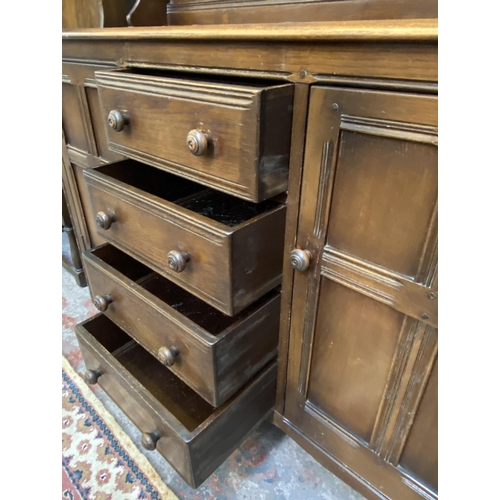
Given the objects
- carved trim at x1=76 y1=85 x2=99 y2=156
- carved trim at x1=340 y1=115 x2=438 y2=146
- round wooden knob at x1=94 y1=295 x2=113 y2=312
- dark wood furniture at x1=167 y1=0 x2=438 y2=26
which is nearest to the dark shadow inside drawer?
round wooden knob at x1=94 y1=295 x2=113 y2=312

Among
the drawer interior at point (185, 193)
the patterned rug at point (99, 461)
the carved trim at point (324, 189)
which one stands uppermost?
the carved trim at point (324, 189)

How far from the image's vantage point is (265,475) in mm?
926

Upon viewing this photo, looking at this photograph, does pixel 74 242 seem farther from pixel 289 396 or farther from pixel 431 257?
pixel 431 257

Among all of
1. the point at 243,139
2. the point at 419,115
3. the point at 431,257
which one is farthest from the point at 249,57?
the point at 431,257

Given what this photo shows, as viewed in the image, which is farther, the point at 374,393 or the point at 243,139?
the point at 374,393

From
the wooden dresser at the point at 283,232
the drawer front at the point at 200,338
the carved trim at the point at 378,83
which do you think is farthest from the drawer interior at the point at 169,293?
the carved trim at the point at 378,83

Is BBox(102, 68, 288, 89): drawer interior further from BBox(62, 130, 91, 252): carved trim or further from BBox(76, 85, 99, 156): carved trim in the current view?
BBox(62, 130, 91, 252): carved trim

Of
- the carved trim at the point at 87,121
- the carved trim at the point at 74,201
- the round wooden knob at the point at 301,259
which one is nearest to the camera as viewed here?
the round wooden knob at the point at 301,259

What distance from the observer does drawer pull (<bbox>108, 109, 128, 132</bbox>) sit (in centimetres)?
70

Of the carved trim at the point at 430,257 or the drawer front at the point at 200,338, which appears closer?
the carved trim at the point at 430,257

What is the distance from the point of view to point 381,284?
0.58 meters

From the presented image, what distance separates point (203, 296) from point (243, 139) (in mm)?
294

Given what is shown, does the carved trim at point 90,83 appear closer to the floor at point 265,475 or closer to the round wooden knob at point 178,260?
the round wooden knob at point 178,260

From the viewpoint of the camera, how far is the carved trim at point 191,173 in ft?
1.89
